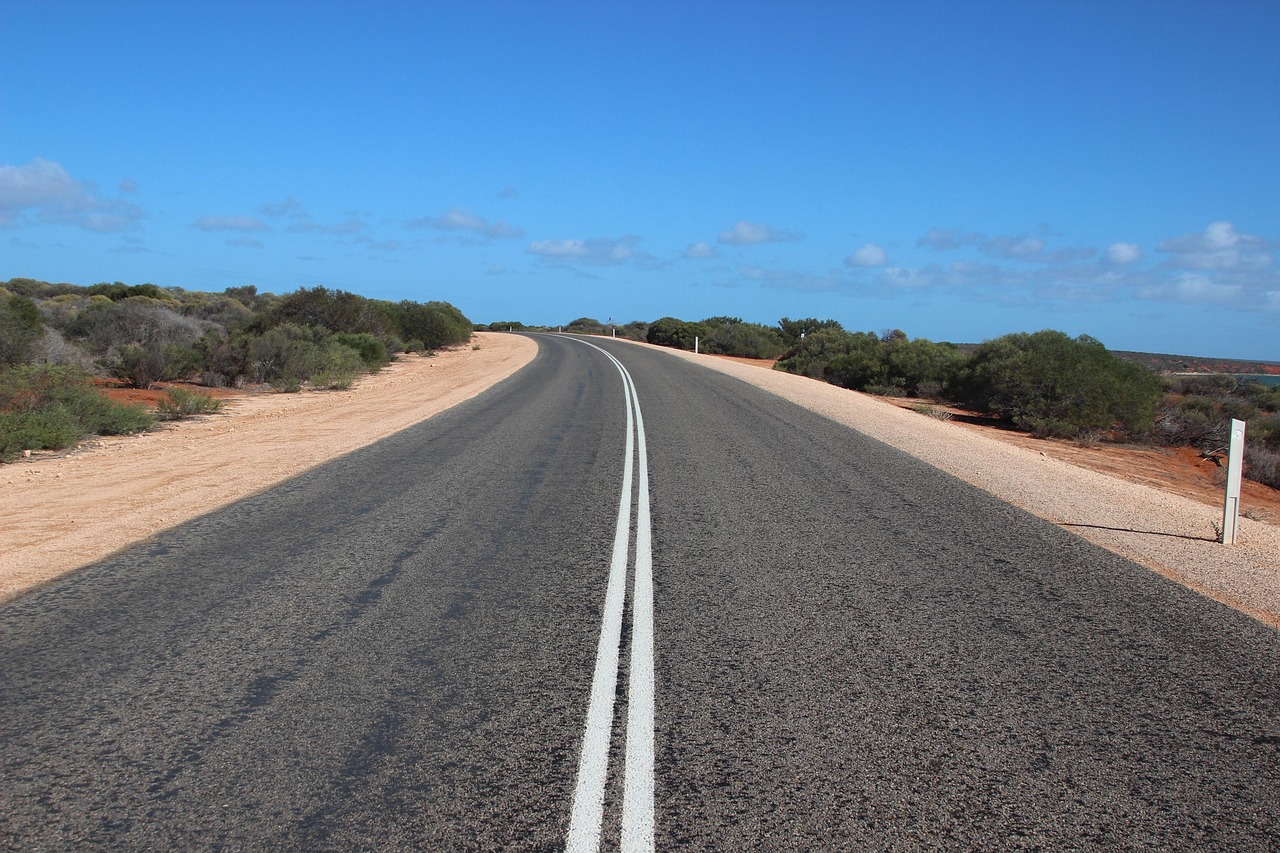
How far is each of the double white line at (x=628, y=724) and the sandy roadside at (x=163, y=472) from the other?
412 cm

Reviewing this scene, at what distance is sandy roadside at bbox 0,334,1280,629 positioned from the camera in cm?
724

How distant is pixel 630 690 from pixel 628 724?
1.26ft

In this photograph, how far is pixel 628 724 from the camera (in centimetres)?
409

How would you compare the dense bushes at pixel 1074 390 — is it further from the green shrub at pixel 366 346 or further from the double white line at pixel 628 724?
the green shrub at pixel 366 346

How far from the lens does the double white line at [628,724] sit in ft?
10.7

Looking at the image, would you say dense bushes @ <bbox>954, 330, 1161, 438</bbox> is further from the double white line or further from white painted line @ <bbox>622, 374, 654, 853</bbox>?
white painted line @ <bbox>622, 374, 654, 853</bbox>

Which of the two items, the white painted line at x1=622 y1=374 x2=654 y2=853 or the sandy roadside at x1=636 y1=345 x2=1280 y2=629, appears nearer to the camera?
the white painted line at x1=622 y1=374 x2=654 y2=853

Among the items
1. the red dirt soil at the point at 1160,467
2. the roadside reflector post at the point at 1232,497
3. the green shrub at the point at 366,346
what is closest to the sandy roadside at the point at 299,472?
the roadside reflector post at the point at 1232,497

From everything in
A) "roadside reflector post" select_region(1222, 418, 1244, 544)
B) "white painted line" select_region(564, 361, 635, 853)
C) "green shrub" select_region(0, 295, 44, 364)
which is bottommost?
"white painted line" select_region(564, 361, 635, 853)

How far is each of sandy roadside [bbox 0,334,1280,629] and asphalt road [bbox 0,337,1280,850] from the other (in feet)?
1.77

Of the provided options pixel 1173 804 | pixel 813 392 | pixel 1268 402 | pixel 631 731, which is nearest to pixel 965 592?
pixel 1173 804

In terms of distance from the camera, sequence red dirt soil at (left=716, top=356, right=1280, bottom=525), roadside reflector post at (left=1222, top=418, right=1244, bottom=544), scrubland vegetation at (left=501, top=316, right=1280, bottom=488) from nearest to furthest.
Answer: roadside reflector post at (left=1222, top=418, right=1244, bottom=544) < red dirt soil at (left=716, top=356, right=1280, bottom=525) < scrubland vegetation at (left=501, top=316, right=1280, bottom=488)

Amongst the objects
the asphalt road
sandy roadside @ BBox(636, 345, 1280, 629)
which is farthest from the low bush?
the asphalt road

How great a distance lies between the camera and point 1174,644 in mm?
5359
